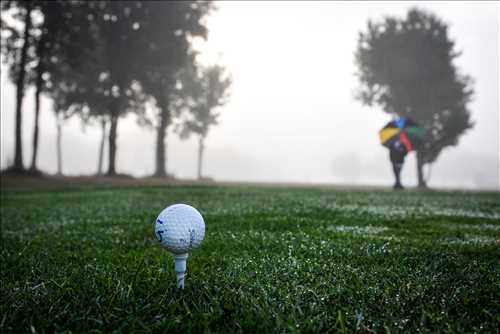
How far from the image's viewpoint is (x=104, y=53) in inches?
1323

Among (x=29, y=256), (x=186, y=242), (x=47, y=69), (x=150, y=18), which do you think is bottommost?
(x=29, y=256)

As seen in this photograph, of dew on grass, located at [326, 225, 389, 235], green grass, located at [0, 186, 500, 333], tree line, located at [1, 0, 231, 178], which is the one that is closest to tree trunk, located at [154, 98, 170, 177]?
tree line, located at [1, 0, 231, 178]

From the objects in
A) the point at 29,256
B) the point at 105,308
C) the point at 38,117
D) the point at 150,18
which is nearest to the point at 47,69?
the point at 38,117

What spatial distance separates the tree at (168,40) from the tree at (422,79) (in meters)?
19.5

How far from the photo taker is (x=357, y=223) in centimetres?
755

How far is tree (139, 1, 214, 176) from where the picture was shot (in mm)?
33406

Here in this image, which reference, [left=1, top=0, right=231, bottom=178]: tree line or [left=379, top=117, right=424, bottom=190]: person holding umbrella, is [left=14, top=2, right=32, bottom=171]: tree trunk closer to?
[left=1, top=0, right=231, bottom=178]: tree line

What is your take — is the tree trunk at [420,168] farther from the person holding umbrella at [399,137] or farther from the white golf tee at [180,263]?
the white golf tee at [180,263]

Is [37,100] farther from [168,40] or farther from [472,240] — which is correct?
[472,240]

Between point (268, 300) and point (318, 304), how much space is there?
1.31 ft

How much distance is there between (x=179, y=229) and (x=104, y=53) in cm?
3450

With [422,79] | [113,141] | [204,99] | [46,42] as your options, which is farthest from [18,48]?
[422,79]

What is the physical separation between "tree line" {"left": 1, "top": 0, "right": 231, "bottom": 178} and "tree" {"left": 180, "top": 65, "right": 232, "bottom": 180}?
8100 millimetres

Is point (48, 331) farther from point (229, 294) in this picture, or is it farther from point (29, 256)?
point (29, 256)
